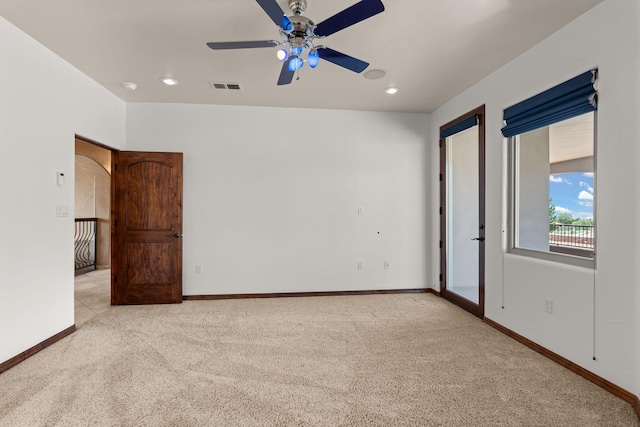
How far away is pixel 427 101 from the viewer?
171 inches

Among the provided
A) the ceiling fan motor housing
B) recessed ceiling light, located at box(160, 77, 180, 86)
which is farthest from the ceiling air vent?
the ceiling fan motor housing

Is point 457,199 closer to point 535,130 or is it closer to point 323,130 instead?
point 535,130

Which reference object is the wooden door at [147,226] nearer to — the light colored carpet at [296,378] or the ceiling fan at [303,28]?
the light colored carpet at [296,378]

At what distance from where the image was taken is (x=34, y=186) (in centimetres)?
277

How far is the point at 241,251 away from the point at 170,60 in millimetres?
2485

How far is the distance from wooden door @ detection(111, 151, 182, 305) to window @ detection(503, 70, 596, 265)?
3967mm

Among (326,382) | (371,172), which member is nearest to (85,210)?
(371,172)

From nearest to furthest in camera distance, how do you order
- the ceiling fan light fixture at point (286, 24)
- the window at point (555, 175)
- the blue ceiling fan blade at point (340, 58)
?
the ceiling fan light fixture at point (286, 24), the blue ceiling fan blade at point (340, 58), the window at point (555, 175)

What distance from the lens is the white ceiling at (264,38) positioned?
2320 mm

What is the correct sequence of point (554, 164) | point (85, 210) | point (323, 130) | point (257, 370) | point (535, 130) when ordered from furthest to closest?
point (85, 210) < point (323, 130) < point (535, 130) < point (554, 164) < point (257, 370)

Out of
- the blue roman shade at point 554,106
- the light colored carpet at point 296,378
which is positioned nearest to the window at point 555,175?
the blue roman shade at point 554,106

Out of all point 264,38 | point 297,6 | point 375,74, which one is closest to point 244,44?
point 297,6

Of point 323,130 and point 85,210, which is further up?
point 323,130

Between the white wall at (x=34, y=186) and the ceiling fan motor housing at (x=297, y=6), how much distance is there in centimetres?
226
